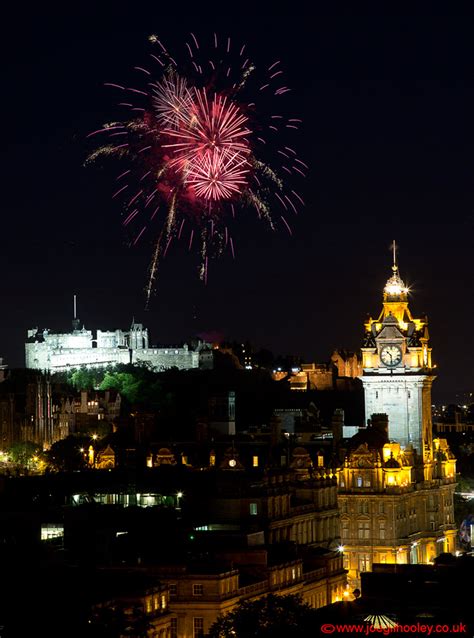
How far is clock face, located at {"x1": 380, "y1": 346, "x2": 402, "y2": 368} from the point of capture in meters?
119

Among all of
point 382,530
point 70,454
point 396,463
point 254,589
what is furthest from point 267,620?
point 70,454

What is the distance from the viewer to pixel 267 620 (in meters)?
67.8

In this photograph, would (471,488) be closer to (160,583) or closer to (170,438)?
(170,438)

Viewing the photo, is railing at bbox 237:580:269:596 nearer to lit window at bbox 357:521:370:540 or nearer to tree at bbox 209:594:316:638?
tree at bbox 209:594:316:638

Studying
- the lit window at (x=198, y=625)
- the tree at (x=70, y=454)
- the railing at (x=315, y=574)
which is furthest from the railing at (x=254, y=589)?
the tree at (x=70, y=454)

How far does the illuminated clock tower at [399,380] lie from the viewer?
390ft

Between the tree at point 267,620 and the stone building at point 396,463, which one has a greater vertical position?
the stone building at point 396,463

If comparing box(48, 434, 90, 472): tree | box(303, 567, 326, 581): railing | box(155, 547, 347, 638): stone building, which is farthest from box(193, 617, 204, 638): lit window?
box(48, 434, 90, 472): tree

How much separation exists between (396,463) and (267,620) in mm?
44008

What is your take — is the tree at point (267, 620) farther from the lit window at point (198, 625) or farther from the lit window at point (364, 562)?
the lit window at point (364, 562)

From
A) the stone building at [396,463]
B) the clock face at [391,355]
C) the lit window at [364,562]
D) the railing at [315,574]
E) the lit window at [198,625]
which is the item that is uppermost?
the clock face at [391,355]

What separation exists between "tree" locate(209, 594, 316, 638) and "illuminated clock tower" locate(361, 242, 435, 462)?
48186mm

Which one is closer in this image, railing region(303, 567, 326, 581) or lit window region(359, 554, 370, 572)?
railing region(303, 567, 326, 581)

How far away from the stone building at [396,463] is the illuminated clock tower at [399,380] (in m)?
0.06
